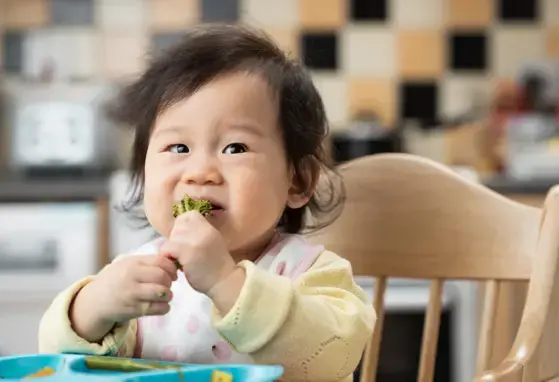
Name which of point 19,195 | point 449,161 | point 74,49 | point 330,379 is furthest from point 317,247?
point 74,49

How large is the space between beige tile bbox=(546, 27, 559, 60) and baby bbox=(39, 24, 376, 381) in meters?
1.80

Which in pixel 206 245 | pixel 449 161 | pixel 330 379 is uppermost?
pixel 206 245

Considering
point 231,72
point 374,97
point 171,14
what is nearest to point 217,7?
point 171,14

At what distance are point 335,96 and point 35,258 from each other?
3.13ft

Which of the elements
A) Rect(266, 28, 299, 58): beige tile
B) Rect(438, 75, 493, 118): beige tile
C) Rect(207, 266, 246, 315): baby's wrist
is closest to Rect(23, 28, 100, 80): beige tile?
Rect(266, 28, 299, 58): beige tile

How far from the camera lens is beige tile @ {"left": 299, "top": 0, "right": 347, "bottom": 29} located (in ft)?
8.65

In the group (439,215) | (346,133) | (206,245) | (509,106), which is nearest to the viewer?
(206,245)

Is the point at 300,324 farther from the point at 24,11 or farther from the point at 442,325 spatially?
the point at 24,11

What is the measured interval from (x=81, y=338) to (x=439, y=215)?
0.46m

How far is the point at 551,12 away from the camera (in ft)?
8.66

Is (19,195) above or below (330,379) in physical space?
below

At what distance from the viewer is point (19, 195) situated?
7.00ft

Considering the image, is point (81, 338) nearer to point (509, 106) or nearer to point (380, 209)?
point (380, 209)

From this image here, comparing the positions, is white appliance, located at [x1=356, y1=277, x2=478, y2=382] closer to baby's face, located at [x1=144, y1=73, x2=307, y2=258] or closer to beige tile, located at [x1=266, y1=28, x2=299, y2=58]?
beige tile, located at [x1=266, y1=28, x2=299, y2=58]
